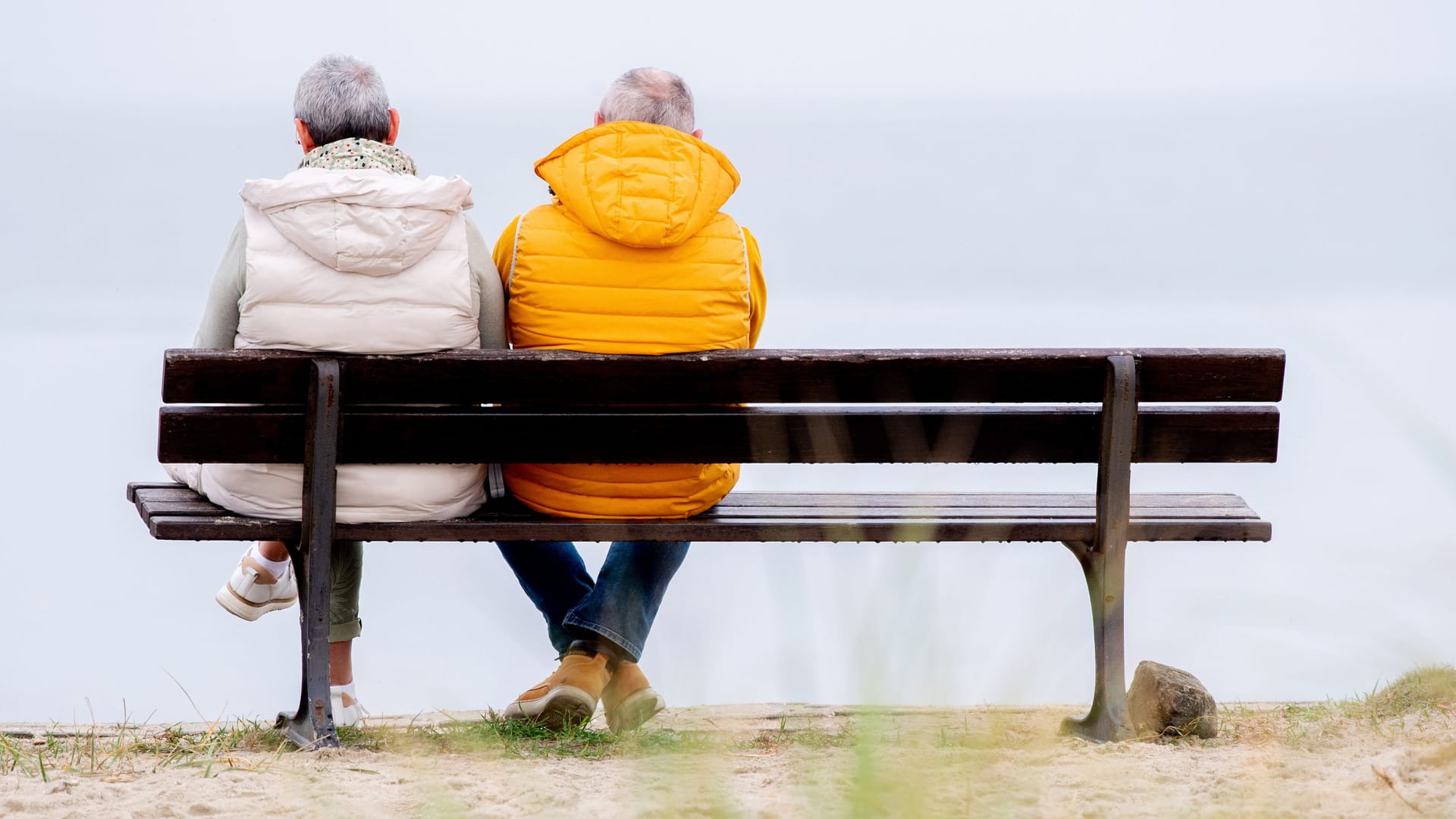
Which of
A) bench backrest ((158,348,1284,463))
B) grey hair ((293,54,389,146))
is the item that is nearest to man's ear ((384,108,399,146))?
grey hair ((293,54,389,146))

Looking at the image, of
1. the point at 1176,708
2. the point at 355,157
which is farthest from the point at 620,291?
the point at 1176,708

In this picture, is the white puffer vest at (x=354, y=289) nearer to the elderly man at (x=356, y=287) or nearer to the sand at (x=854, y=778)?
the elderly man at (x=356, y=287)

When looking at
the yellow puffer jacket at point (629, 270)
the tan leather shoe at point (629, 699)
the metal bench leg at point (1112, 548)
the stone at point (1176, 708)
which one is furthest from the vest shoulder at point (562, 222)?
the stone at point (1176, 708)

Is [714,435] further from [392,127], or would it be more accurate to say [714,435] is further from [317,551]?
[392,127]

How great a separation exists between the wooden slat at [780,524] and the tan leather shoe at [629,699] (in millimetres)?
398

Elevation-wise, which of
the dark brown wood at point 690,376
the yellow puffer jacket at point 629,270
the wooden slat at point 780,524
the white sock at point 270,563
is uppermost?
the yellow puffer jacket at point 629,270

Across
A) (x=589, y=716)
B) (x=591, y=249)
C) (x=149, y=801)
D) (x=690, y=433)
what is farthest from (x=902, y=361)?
(x=149, y=801)

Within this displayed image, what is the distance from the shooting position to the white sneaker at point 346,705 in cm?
367

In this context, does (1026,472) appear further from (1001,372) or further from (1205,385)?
(1205,385)

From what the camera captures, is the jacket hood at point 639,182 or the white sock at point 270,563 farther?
the white sock at point 270,563

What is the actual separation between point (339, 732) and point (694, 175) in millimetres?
1382

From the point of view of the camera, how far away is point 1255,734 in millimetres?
3498

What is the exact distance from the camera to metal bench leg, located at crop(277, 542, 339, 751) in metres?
3.36

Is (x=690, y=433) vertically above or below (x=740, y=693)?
above
